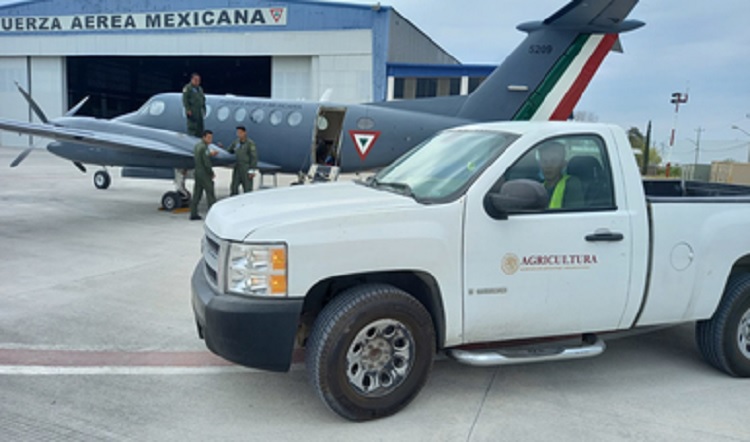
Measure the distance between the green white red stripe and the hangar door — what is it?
30424 mm

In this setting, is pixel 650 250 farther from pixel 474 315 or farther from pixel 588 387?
pixel 474 315

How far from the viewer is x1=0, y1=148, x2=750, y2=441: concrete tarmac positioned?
341 centimetres

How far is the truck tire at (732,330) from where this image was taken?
4262mm

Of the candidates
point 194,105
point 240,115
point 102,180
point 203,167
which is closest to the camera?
point 203,167

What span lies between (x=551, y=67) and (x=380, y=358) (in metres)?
10.2

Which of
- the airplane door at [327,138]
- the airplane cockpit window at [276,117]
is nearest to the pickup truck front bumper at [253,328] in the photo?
the airplane door at [327,138]

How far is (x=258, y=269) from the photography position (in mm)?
3258

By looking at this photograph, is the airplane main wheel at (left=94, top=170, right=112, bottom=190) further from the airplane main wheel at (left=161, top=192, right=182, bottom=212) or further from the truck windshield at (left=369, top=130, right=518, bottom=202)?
the truck windshield at (left=369, top=130, right=518, bottom=202)

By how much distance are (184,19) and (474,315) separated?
3322 centimetres

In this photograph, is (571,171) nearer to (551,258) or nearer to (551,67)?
(551,258)

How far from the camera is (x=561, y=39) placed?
11.6m

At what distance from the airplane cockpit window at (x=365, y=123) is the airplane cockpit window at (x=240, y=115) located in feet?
10.1

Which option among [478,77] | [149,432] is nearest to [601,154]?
[149,432]

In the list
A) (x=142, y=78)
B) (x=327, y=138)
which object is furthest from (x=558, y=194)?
(x=142, y=78)
